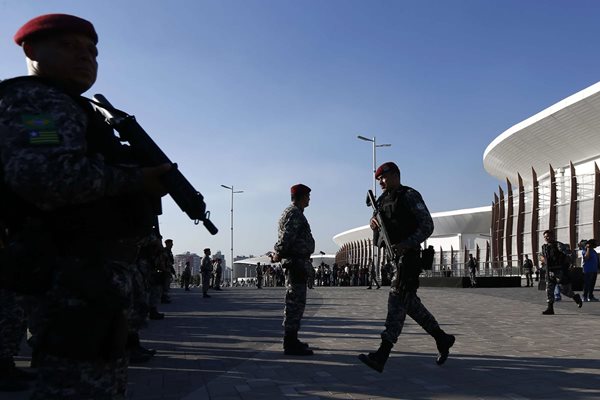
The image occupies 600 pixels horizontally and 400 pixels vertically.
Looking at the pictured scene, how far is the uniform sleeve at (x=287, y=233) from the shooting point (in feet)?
22.2

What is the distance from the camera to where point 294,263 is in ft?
22.2

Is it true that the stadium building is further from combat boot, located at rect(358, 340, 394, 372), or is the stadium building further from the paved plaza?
combat boot, located at rect(358, 340, 394, 372)

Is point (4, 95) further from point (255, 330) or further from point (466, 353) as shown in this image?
point (255, 330)

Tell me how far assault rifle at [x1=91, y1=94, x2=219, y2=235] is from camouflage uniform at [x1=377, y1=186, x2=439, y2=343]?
3401mm

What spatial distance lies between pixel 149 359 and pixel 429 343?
363 cm

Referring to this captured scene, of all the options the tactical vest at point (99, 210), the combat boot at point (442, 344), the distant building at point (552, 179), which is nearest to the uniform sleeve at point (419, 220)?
the combat boot at point (442, 344)

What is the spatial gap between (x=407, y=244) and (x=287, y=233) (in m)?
1.72

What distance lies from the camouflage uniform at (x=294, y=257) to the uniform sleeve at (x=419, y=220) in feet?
4.98

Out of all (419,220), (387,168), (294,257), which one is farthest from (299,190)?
(419,220)

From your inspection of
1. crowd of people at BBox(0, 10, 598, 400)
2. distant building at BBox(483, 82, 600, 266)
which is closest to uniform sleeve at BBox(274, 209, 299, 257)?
crowd of people at BBox(0, 10, 598, 400)

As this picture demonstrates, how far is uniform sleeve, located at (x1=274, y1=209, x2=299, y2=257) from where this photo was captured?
6762mm

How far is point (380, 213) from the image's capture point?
19.4ft

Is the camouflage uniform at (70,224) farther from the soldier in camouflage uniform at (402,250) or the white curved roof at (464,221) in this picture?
the white curved roof at (464,221)

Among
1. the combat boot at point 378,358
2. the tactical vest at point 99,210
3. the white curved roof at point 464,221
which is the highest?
the white curved roof at point 464,221
